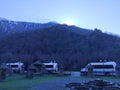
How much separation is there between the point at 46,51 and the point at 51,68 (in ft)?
112

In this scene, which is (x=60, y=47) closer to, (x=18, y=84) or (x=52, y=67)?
(x=52, y=67)

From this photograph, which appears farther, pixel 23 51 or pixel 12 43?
pixel 12 43

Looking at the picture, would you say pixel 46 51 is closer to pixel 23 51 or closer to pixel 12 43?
pixel 23 51

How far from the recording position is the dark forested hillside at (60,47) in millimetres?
72894

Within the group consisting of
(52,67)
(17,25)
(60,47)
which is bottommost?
(52,67)

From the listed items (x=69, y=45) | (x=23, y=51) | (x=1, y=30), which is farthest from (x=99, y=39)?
(x=1, y=30)

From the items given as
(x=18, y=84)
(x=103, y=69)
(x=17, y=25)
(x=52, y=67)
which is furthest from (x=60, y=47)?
(x=17, y=25)

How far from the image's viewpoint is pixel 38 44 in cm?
9738

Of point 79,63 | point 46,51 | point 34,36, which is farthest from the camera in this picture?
point 34,36

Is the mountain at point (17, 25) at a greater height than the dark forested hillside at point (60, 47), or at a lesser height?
greater

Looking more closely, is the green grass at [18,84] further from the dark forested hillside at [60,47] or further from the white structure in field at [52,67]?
the dark forested hillside at [60,47]

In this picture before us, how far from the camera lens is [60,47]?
302 feet

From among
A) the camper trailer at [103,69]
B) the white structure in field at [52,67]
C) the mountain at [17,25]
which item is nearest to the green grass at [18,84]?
the camper trailer at [103,69]

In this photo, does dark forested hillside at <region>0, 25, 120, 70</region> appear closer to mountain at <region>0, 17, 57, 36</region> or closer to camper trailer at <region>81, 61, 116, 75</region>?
camper trailer at <region>81, 61, 116, 75</region>
